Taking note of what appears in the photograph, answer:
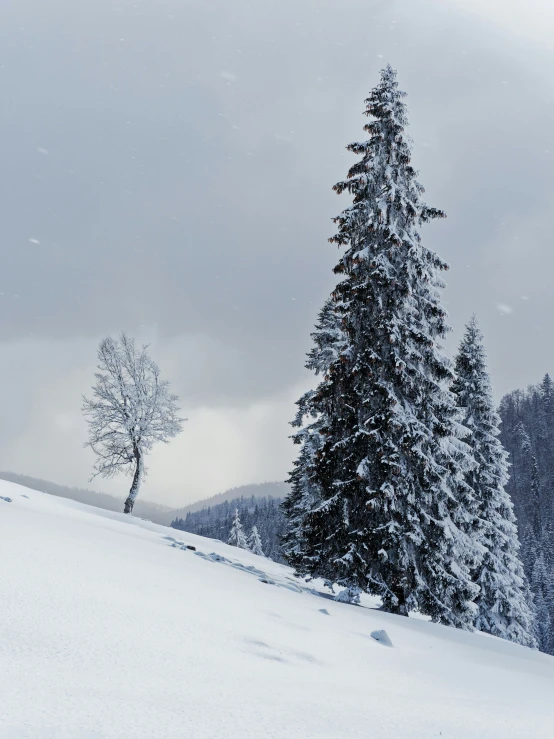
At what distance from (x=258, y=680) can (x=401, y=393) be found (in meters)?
11.0

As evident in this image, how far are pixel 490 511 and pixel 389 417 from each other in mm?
15943

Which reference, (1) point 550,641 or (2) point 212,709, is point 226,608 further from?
(1) point 550,641

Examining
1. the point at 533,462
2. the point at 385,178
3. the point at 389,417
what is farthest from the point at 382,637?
the point at 533,462

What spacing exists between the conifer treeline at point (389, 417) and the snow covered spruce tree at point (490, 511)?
10.1 metres

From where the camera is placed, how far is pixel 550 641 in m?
59.5

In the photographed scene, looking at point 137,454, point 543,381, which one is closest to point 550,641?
point 137,454

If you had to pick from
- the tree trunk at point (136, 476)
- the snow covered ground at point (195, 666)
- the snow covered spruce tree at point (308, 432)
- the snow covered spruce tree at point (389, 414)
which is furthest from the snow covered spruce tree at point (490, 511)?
the snow covered ground at point (195, 666)

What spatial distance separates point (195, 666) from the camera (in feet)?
11.2

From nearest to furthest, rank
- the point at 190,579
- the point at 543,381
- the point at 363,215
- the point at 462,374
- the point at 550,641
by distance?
the point at 190,579
the point at 363,215
the point at 462,374
the point at 550,641
the point at 543,381

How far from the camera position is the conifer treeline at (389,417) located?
490 inches

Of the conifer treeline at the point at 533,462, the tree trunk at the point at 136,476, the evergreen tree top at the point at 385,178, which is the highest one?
the conifer treeline at the point at 533,462

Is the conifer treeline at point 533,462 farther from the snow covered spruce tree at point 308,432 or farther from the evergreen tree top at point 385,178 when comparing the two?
the evergreen tree top at point 385,178

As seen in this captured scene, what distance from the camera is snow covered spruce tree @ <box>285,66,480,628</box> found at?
1245cm

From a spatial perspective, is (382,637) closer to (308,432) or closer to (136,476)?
(308,432)
